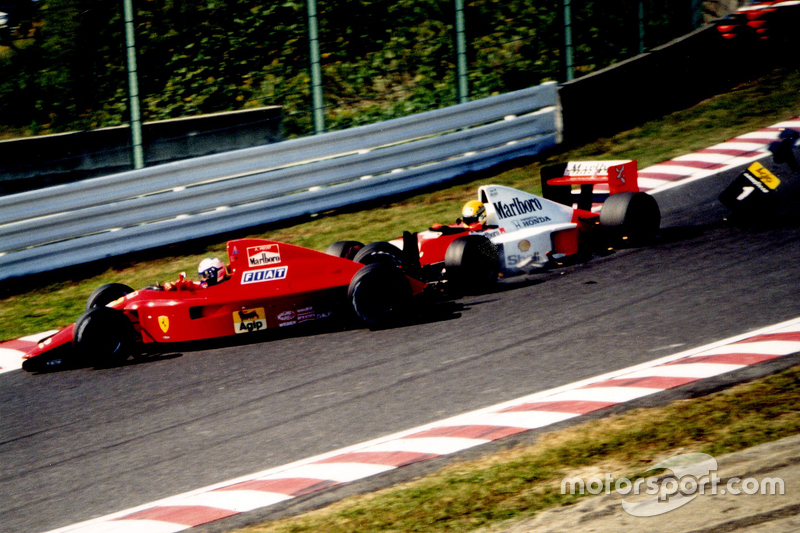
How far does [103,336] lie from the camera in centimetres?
712

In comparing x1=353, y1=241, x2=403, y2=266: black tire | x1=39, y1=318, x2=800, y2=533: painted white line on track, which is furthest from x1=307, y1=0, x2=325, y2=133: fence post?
x1=39, y1=318, x2=800, y2=533: painted white line on track

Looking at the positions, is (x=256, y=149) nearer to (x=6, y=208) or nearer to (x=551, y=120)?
(x=6, y=208)

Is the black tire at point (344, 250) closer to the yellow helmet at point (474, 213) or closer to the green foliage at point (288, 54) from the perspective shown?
the yellow helmet at point (474, 213)

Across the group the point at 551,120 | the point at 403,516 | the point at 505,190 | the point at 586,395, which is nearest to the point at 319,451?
the point at 403,516

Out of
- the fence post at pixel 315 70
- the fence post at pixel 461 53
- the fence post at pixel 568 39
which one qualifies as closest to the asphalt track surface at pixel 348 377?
the fence post at pixel 315 70

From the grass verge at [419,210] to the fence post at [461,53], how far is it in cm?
124

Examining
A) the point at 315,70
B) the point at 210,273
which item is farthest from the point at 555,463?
the point at 315,70

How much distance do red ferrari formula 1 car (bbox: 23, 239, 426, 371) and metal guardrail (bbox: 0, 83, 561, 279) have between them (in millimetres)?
2928

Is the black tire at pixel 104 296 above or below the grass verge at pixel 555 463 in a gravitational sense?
above

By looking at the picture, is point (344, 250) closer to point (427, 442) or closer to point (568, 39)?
point (427, 442)

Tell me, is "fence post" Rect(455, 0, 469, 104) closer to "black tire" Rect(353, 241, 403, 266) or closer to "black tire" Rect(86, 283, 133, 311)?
"black tire" Rect(353, 241, 403, 266)

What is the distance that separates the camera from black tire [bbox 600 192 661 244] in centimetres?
859

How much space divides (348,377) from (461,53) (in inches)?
278

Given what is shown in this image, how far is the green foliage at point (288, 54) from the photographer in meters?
11.2
